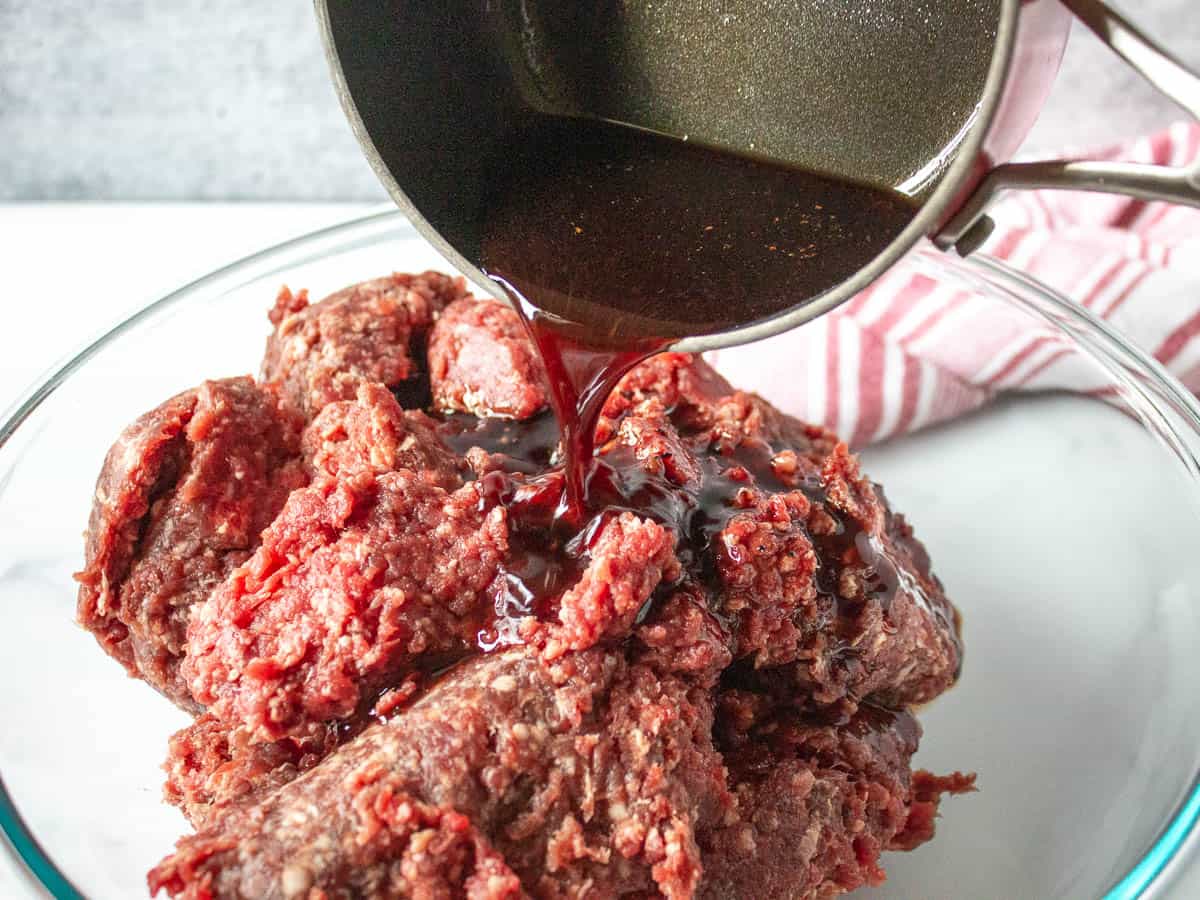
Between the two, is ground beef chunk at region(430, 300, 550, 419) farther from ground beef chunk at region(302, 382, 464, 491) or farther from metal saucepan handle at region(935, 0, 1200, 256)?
metal saucepan handle at region(935, 0, 1200, 256)

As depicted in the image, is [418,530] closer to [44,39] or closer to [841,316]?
[841,316]

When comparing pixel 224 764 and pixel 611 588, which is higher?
pixel 611 588

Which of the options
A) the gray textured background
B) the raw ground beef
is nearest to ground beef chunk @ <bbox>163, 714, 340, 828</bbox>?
the raw ground beef

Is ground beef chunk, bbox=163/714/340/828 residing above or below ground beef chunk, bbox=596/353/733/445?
below

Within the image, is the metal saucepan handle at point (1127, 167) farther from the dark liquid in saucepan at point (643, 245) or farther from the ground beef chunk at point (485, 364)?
the ground beef chunk at point (485, 364)

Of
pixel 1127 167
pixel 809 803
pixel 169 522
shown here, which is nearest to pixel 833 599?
pixel 809 803

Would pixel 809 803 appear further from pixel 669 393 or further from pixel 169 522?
pixel 169 522

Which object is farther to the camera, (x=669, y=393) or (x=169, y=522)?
(x=669, y=393)
